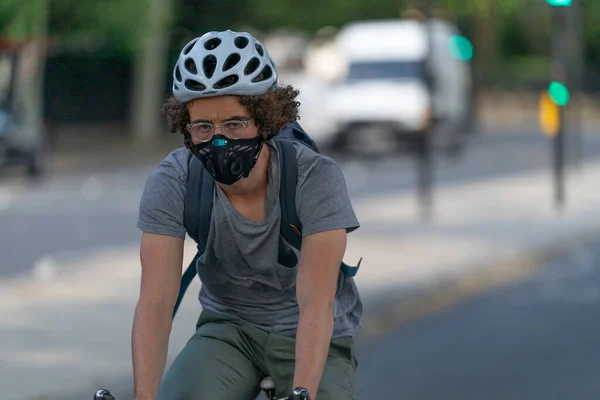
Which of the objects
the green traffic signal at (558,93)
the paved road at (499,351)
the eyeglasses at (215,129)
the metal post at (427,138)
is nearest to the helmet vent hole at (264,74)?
the eyeglasses at (215,129)

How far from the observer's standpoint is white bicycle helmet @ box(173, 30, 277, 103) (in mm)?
3475

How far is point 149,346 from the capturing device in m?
3.49

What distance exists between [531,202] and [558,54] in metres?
2.05

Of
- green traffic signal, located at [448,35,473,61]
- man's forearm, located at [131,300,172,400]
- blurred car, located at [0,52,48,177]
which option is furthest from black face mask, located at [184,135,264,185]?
green traffic signal, located at [448,35,473,61]

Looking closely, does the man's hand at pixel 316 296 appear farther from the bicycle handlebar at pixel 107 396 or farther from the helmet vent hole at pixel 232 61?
the helmet vent hole at pixel 232 61

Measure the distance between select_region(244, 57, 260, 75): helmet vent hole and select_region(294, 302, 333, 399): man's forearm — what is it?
1.97 ft

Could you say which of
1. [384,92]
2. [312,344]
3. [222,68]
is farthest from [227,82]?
[384,92]

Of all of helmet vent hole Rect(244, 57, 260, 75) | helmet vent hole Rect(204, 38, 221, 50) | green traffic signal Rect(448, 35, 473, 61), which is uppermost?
helmet vent hole Rect(204, 38, 221, 50)

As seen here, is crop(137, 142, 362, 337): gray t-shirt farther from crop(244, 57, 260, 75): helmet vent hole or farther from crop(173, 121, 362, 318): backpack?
crop(244, 57, 260, 75): helmet vent hole

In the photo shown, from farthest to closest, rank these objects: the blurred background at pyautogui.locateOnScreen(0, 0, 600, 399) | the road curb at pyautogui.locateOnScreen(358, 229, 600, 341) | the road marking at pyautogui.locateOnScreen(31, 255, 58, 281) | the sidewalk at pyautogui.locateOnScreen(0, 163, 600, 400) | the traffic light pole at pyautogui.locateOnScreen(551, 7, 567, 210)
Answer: the traffic light pole at pyautogui.locateOnScreen(551, 7, 567, 210) → the road marking at pyautogui.locateOnScreen(31, 255, 58, 281) → the road curb at pyautogui.locateOnScreen(358, 229, 600, 341) → the blurred background at pyautogui.locateOnScreen(0, 0, 600, 399) → the sidewalk at pyautogui.locateOnScreen(0, 163, 600, 400)

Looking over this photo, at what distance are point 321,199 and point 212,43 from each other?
1.59 ft

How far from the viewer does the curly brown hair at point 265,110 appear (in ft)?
11.6

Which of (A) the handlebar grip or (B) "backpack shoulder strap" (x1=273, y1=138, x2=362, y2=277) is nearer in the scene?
(A) the handlebar grip

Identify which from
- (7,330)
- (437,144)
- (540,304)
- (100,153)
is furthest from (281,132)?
(100,153)
